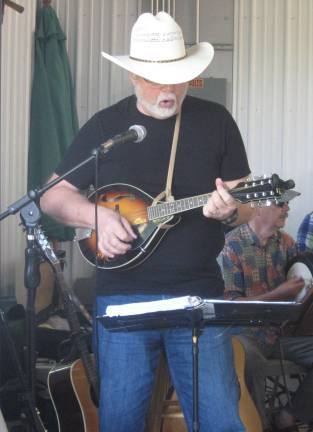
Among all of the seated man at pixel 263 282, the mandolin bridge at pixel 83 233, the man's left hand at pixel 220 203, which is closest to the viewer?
the man's left hand at pixel 220 203

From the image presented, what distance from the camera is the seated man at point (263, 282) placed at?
12.4 feet

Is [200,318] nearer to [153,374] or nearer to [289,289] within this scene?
[153,374]

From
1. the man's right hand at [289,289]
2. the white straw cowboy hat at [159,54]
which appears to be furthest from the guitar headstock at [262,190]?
the man's right hand at [289,289]

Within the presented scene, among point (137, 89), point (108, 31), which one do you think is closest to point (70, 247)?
point (108, 31)

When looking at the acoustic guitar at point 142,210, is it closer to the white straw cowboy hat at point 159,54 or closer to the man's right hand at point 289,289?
the white straw cowboy hat at point 159,54

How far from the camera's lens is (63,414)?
3273 mm

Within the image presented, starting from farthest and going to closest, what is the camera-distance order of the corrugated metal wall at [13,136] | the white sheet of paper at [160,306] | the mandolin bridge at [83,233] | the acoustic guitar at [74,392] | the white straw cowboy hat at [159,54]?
1. the corrugated metal wall at [13,136]
2. the acoustic guitar at [74,392]
3. the mandolin bridge at [83,233]
4. the white straw cowboy hat at [159,54]
5. the white sheet of paper at [160,306]

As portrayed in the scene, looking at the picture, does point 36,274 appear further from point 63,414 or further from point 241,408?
point 241,408

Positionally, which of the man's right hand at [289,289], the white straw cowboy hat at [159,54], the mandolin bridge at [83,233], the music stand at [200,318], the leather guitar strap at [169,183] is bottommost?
the man's right hand at [289,289]

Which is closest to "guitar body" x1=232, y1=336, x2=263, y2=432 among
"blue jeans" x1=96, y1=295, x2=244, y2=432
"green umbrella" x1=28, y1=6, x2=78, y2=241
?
"blue jeans" x1=96, y1=295, x2=244, y2=432

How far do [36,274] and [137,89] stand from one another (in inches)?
29.7

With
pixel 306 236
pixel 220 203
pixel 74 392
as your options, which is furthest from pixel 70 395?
pixel 306 236

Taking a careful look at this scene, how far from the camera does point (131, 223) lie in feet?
8.49

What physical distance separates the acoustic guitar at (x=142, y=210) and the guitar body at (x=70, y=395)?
2.51ft
